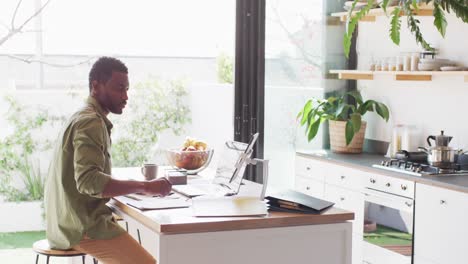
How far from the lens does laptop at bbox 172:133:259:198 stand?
365 centimetres

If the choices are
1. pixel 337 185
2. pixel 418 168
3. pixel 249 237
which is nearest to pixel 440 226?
pixel 418 168

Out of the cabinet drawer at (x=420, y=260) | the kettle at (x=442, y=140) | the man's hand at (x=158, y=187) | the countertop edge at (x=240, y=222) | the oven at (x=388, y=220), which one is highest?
the kettle at (x=442, y=140)

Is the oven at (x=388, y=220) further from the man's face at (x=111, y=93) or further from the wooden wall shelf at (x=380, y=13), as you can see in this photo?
the man's face at (x=111, y=93)

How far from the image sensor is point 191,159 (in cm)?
430

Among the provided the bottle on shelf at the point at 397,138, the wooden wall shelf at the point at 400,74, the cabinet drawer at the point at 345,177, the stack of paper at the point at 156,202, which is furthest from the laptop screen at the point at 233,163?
the bottle on shelf at the point at 397,138

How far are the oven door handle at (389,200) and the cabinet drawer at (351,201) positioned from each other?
87mm

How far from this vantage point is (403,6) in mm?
4578

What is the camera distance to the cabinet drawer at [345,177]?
5.08 meters

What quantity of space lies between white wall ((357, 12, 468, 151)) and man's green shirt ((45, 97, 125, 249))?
2.48 meters

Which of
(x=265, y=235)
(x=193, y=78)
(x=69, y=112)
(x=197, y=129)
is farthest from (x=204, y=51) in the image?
(x=265, y=235)

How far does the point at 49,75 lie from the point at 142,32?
1.02 m

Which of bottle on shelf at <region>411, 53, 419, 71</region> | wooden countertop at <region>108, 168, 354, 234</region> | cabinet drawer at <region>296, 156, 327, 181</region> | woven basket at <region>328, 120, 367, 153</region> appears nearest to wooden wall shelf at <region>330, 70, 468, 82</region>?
bottle on shelf at <region>411, 53, 419, 71</region>

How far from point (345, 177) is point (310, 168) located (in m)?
0.46

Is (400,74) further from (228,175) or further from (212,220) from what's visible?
(212,220)
